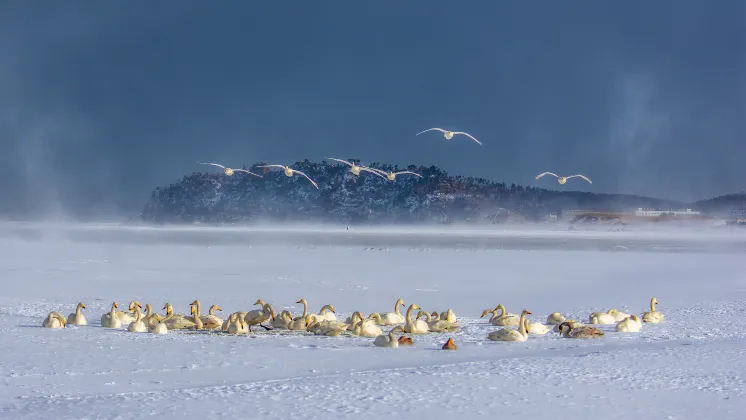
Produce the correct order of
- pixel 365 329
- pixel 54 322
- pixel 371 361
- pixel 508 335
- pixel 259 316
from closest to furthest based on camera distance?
pixel 371 361 → pixel 508 335 → pixel 365 329 → pixel 54 322 → pixel 259 316

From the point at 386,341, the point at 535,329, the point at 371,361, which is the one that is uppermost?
the point at 535,329

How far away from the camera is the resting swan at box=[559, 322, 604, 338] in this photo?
1481cm

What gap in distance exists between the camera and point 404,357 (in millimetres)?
12914

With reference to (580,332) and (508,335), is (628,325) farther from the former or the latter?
(508,335)

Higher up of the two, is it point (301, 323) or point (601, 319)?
point (601, 319)

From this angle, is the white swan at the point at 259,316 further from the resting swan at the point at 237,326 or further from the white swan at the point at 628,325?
the white swan at the point at 628,325

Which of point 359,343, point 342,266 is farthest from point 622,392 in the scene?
point 342,266

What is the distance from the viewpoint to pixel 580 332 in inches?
586

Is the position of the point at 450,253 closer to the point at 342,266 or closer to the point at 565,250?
the point at 565,250

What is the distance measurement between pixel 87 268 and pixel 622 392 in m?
25.0

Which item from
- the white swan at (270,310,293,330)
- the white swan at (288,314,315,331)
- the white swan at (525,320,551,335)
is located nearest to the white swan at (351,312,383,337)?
the white swan at (288,314,315,331)

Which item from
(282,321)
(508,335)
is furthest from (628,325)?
(282,321)

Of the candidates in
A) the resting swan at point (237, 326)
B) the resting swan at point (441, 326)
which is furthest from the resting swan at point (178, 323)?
the resting swan at point (441, 326)

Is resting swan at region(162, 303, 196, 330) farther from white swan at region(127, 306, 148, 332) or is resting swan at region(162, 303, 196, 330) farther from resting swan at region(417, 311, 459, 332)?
resting swan at region(417, 311, 459, 332)
